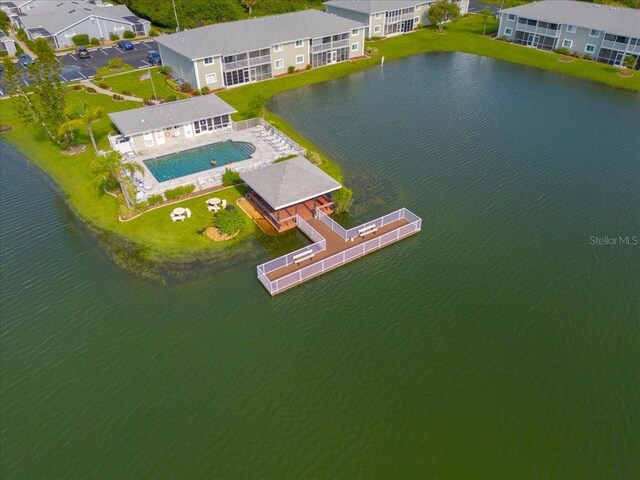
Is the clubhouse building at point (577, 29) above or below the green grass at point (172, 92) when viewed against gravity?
above

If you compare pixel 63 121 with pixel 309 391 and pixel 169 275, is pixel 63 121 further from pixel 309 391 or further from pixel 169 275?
pixel 309 391

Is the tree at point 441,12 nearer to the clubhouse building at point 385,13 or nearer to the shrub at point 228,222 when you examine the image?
the clubhouse building at point 385,13

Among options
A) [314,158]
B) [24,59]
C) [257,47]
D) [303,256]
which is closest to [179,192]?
[314,158]

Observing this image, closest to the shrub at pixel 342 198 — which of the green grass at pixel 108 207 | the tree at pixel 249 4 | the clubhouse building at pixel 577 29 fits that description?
the green grass at pixel 108 207

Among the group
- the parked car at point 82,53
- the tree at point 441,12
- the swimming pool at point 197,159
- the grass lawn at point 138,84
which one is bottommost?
the swimming pool at point 197,159

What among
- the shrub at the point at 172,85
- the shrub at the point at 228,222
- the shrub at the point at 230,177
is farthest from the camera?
the shrub at the point at 172,85

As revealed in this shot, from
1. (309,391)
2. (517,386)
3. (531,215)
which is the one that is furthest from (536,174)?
(309,391)

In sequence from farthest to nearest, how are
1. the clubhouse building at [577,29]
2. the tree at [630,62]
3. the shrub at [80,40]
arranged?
the shrub at [80,40] < the clubhouse building at [577,29] < the tree at [630,62]

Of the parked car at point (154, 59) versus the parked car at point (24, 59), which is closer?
the parked car at point (24, 59)
